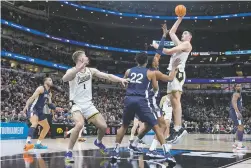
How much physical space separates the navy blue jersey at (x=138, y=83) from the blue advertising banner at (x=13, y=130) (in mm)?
11343

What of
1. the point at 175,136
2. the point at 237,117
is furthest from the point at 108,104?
the point at 175,136

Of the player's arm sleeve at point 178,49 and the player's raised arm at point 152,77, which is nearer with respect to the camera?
the player's raised arm at point 152,77

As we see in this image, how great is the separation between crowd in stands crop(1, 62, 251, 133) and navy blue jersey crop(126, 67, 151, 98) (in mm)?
12166

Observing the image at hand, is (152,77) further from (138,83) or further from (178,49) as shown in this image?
(178,49)

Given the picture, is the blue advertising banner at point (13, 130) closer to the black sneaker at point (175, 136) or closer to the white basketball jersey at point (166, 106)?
the white basketball jersey at point (166, 106)

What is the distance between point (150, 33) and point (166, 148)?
44.8 meters

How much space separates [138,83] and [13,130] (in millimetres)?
11684

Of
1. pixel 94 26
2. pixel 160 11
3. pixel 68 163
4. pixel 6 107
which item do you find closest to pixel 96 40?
pixel 94 26

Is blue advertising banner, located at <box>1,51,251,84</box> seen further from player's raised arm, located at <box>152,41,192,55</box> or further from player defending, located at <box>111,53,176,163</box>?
player defending, located at <box>111,53,176,163</box>

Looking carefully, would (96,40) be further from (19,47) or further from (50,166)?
(50,166)

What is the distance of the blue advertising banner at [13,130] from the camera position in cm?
1595

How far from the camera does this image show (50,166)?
583 cm

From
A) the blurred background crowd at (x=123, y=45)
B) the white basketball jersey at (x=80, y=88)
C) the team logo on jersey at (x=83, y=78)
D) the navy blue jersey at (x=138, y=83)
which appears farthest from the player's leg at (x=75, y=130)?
the blurred background crowd at (x=123, y=45)

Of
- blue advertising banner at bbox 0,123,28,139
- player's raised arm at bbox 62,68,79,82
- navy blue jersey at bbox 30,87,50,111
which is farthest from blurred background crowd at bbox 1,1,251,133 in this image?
player's raised arm at bbox 62,68,79,82
